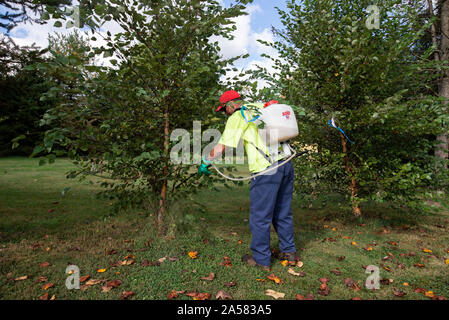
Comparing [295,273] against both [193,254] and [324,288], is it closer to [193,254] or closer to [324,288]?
[324,288]

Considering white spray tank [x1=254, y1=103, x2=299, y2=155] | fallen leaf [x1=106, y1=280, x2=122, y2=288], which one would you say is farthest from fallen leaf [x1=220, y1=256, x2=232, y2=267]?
white spray tank [x1=254, y1=103, x2=299, y2=155]

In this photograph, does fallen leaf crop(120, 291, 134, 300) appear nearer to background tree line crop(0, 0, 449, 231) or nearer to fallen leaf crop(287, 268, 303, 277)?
background tree line crop(0, 0, 449, 231)

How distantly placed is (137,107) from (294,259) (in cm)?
278

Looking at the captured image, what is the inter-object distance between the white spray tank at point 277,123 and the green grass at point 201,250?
4.59 feet

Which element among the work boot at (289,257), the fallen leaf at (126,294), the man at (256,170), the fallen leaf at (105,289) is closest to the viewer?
the fallen leaf at (126,294)

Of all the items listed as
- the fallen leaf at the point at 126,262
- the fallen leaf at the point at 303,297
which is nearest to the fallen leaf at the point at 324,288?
the fallen leaf at the point at 303,297

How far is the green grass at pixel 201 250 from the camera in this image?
2830mm

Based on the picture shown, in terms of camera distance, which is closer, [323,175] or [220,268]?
[220,268]

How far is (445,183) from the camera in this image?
4555 millimetres

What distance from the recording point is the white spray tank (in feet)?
10.3

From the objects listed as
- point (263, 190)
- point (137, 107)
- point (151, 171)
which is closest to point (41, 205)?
point (151, 171)

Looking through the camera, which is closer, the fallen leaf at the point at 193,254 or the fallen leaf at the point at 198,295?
the fallen leaf at the point at 198,295

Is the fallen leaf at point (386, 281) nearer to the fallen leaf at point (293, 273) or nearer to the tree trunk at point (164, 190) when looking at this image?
the fallen leaf at point (293, 273)
